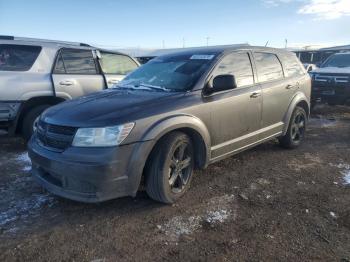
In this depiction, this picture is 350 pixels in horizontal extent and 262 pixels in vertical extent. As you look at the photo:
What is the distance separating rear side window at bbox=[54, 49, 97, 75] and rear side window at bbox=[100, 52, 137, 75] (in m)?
0.28

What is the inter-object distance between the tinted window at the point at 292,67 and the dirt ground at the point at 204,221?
169 cm

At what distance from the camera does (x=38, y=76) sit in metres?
6.06

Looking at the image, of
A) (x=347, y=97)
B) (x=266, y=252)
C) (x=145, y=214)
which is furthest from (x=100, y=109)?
(x=347, y=97)

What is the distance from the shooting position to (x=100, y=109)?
12.2 ft

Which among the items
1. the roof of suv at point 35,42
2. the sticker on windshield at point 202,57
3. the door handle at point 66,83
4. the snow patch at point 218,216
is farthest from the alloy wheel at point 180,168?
the roof of suv at point 35,42

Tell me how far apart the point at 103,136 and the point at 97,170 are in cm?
33

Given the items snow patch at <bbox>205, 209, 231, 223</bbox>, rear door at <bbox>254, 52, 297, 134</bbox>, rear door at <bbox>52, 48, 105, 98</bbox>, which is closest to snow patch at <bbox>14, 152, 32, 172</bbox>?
rear door at <bbox>52, 48, 105, 98</bbox>

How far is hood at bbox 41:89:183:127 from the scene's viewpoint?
11.5 feet

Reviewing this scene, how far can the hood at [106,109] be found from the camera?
349 centimetres

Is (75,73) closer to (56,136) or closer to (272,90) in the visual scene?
(56,136)

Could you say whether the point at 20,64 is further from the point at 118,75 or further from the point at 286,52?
the point at 286,52

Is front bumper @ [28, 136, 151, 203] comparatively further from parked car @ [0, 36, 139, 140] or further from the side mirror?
parked car @ [0, 36, 139, 140]

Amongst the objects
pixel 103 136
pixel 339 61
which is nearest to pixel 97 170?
pixel 103 136

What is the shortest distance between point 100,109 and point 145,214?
3.94 ft
